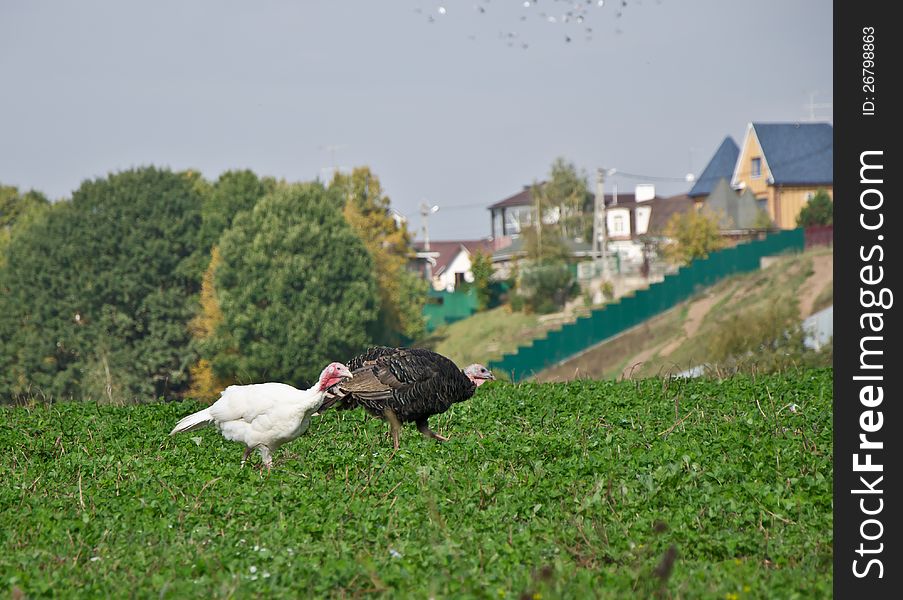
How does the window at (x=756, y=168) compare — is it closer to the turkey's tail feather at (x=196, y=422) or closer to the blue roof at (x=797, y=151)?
the blue roof at (x=797, y=151)

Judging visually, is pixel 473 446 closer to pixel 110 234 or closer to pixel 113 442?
pixel 113 442

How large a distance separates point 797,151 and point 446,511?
3097 inches

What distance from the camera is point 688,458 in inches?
388

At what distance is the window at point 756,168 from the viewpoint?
83.4 meters

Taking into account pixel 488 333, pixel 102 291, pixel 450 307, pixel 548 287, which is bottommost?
pixel 488 333

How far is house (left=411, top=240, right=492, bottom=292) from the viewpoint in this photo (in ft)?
353

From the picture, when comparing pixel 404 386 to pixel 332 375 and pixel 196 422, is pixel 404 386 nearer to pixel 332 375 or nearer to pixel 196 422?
pixel 332 375

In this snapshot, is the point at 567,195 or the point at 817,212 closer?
the point at 817,212

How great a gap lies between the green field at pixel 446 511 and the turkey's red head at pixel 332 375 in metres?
0.63

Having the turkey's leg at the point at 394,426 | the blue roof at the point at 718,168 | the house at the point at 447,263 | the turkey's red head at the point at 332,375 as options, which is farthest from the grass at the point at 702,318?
the house at the point at 447,263

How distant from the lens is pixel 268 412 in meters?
10.9

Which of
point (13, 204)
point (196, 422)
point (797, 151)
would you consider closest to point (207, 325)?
point (13, 204)

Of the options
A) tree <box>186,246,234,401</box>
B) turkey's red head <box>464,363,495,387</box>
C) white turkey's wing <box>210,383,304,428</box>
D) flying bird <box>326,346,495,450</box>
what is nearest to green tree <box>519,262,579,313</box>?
tree <box>186,246,234,401</box>

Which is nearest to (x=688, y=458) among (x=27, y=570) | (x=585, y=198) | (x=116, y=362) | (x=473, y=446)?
(x=473, y=446)
